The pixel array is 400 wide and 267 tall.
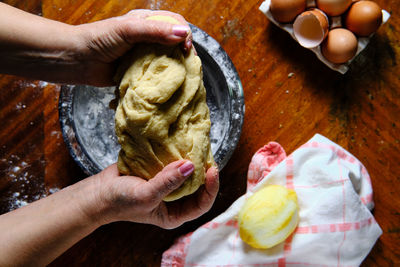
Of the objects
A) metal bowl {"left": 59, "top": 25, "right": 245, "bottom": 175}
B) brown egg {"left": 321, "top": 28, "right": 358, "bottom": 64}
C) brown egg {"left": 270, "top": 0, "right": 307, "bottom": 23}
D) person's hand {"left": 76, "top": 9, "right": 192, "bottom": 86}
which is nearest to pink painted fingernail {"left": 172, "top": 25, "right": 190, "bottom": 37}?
person's hand {"left": 76, "top": 9, "right": 192, "bottom": 86}

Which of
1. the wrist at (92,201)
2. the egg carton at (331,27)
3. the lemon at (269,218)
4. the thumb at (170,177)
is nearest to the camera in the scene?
the thumb at (170,177)

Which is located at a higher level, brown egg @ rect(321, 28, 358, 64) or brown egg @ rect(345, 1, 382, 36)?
brown egg @ rect(345, 1, 382, 36)

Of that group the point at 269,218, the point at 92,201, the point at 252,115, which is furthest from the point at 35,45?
the point at 269,218

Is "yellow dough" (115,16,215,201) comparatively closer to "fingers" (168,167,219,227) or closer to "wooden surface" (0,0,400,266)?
"fingers" (168,167,219,227)

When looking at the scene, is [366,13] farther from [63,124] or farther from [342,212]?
[63,124]

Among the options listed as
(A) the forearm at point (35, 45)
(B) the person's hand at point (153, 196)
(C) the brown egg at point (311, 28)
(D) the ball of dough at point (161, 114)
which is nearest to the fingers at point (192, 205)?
(B) the person's hand at point (153, 196)

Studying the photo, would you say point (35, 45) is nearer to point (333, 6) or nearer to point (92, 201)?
point (92, 201)

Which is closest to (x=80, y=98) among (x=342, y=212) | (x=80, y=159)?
(x=80, y=159)

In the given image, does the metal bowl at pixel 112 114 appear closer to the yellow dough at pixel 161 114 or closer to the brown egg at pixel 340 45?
the yellow dough at pixel 161 114
